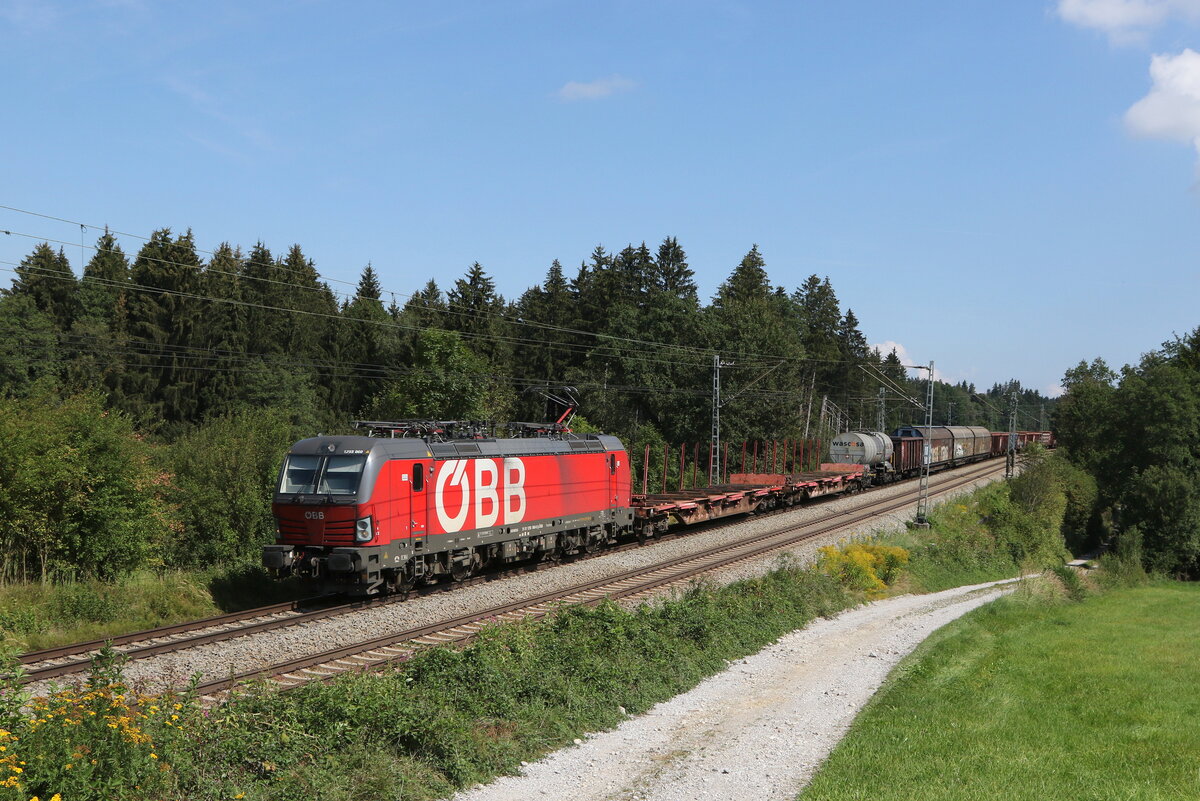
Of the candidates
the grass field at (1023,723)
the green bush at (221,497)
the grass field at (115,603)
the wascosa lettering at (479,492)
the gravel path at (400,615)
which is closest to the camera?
the grass field at (1023,723)

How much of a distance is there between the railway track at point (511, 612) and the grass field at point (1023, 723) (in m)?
6.55

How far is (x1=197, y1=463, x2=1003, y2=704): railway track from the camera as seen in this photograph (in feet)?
47.7

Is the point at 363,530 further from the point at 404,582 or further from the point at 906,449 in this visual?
the point at 906,449

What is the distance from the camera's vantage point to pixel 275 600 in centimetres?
2173

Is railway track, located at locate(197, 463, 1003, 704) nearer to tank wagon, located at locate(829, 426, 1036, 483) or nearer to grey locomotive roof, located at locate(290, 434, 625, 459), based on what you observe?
grey locomotive roof, located at locate(290, 434, 625, 459)

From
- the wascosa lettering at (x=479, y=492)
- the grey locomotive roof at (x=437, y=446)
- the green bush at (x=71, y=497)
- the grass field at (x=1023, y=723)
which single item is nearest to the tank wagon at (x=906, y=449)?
the grass field at (x=1023, y=723)

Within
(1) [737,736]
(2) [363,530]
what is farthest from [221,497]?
(1) [737,736]

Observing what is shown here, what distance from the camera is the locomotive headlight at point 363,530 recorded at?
64.2ft

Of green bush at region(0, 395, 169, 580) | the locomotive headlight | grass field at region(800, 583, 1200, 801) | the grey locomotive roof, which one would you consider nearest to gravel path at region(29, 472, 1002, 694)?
the locomotive headlight

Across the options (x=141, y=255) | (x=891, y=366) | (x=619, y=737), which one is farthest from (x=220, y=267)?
(x=891, y=366)

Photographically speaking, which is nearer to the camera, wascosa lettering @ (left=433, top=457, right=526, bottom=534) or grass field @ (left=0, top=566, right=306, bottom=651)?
grass field @ (left=0, top=566, right=306, bottom=651)

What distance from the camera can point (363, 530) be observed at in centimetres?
1962

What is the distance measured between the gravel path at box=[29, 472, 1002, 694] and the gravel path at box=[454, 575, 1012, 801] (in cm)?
496

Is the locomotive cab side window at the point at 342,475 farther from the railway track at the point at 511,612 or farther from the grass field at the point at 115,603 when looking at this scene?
the railway track at the point at 511,612
